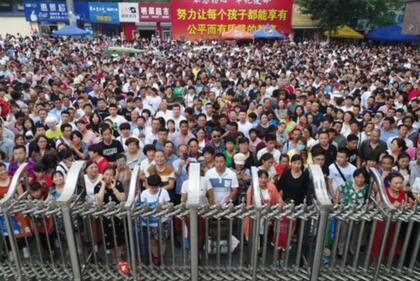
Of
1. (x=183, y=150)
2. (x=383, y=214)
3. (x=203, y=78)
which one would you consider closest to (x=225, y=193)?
(x=183, y=150)

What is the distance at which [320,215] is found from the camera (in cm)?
277

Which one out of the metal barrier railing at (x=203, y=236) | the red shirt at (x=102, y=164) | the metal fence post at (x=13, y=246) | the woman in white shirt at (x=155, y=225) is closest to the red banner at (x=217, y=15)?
the red shirt at (x=102, y=164)

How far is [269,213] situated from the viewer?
2.82 metres

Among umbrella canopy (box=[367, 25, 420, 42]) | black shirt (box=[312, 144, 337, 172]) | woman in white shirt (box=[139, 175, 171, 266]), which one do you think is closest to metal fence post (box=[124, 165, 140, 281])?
woman in white shirt (box=[139, 175, 171, 266])

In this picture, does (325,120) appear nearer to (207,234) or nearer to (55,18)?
(207,234)

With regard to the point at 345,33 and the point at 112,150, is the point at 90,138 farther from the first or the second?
the point at 345,33

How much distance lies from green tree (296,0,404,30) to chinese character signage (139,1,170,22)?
468 inches

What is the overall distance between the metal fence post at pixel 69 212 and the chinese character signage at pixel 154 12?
107ft

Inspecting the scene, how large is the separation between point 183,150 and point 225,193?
3.91 ft

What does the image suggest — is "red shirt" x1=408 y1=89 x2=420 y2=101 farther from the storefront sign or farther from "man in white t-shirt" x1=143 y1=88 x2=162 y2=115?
the storefront sign

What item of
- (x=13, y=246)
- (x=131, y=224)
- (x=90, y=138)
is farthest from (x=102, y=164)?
(x=131, y=224)

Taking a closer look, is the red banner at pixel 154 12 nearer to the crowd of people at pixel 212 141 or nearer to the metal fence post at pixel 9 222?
the crowd of people at pixel 212 141

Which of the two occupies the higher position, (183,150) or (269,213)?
(269,213)

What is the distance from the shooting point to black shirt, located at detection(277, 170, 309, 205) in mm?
4273
